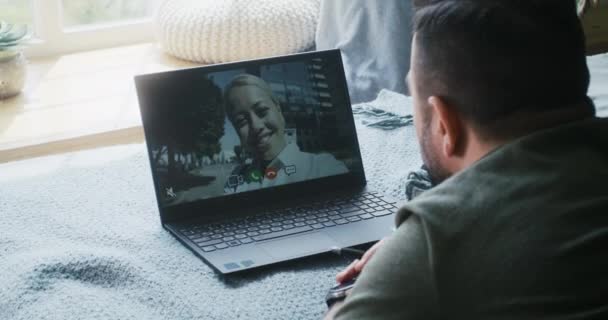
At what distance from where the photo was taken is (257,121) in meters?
1.14

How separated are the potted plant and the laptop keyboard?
4.00 ft

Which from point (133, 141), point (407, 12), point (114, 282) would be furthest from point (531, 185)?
point (133, 141)

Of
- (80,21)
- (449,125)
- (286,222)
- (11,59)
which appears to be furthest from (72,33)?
(449,125)

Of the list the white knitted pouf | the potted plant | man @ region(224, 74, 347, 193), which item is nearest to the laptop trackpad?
man @ region(224, 74, 347, 193)

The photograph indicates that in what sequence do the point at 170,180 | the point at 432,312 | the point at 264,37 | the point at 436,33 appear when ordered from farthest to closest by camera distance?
the point at 264,37 → the point at 170,180 → the point at 436,33 → the point at 432,312

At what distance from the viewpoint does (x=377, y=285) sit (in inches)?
27.0

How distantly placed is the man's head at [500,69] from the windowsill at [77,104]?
1.37 metres

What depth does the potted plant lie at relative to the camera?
208cm

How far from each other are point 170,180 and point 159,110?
0.32 ft

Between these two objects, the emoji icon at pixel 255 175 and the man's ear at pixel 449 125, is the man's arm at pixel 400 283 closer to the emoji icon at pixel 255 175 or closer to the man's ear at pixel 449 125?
the man's ear at pixel 449 125

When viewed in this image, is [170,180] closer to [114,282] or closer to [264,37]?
[114,282]

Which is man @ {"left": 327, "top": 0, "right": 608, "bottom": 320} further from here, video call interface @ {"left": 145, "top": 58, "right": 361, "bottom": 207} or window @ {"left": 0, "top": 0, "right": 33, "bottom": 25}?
window @ {"left": 0, "top": 0, "right": 33, "bottom": 25}

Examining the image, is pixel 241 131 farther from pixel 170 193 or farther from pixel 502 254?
pixel 502 254

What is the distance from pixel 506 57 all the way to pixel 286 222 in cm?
44
